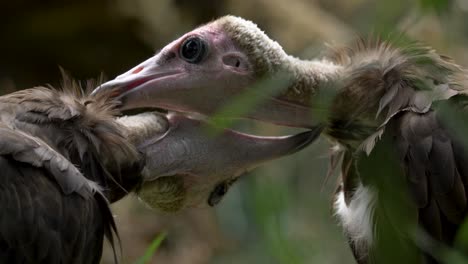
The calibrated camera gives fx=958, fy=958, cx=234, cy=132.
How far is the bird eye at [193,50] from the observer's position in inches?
106

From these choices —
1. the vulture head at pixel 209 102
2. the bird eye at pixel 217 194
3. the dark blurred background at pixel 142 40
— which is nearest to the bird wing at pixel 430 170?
the vulture head at pixel 209 102

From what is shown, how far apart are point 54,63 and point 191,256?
148cm

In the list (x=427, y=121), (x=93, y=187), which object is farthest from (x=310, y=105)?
(x=93, y=187)

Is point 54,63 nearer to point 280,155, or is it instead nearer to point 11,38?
point 11,38

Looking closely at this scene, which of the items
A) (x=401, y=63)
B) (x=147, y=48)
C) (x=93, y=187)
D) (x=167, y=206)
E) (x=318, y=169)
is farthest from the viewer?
(x=147, y=48)

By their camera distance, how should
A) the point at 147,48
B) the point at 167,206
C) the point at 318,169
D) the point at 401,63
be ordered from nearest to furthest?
1. the point at 401,63
2. the point at 167,206
3. the point at 318,169
4. the point at 147,48

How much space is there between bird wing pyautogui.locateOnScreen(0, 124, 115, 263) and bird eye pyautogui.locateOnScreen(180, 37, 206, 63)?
54 centimetres

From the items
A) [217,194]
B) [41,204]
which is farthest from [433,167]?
[41,204]

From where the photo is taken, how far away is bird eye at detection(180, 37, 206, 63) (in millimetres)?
2703

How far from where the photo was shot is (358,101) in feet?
8.35

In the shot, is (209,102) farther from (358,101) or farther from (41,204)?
(41,204)

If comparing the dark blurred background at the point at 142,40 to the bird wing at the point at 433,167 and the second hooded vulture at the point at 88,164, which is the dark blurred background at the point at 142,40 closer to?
the second hooded vulture at the point at 88,164

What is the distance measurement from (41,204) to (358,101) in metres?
0.87

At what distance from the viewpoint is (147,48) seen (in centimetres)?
577
